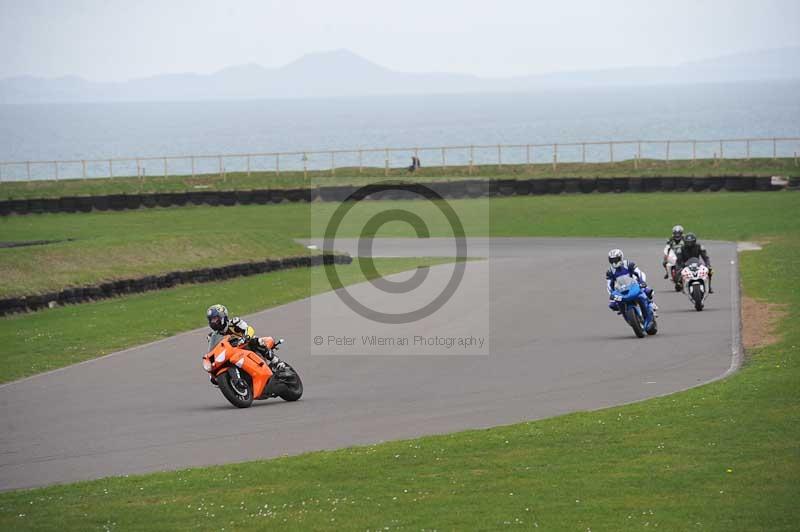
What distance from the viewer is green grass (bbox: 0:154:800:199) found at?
226 ft

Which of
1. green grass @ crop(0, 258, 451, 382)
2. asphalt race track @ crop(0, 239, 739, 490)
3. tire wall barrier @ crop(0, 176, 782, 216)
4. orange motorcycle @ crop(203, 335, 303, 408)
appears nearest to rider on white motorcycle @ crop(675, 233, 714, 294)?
asphalt race track @ crop(0, 239, 739, 490)

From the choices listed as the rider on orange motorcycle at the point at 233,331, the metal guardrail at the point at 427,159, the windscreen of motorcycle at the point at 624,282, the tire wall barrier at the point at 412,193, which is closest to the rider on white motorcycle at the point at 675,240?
the windscreen of motorcycle at the point at 624,282

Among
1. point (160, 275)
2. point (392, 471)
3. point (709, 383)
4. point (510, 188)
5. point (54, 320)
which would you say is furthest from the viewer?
point (510, 188)

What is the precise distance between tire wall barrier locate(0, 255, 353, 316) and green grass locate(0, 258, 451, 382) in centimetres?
34

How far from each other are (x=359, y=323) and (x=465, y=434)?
12.1 metres

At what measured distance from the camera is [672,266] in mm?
29484

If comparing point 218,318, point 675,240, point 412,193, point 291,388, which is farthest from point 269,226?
point 218,318

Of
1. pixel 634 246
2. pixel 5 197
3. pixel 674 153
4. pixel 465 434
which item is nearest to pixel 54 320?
pixel 465 434

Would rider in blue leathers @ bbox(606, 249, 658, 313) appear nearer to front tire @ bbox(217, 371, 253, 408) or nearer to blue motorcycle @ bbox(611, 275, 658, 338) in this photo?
blue motorcycle @ bbox(611, 275, 658, 338)

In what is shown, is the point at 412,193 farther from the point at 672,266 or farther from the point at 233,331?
the point at 233,331

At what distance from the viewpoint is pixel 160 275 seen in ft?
113

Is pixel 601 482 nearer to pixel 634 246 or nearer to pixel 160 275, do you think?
pixel 160 275

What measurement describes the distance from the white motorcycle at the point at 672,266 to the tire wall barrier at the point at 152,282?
13907 millimetres

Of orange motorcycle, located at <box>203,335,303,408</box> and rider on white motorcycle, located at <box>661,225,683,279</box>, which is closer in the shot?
orange motorcycle, located at <box>203,335,303,408</box>
